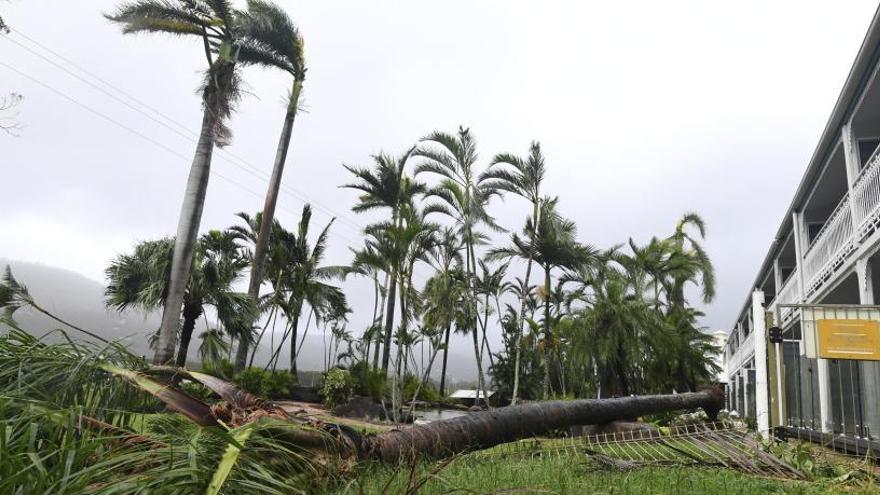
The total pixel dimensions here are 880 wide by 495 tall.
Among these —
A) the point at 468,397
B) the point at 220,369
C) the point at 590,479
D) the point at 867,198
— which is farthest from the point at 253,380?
the point at 468,397

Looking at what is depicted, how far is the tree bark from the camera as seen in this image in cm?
291

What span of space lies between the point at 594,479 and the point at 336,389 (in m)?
16.6

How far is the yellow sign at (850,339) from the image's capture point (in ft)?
16.9

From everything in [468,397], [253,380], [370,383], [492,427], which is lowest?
[468,397]

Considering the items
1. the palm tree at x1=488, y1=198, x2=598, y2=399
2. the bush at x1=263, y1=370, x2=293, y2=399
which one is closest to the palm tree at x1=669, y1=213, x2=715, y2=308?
the palm tree at x1=488, y1=198, x2=598, y2=399

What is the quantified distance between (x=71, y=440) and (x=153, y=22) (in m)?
17.6

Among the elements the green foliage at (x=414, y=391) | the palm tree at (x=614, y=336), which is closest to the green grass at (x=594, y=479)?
the palm tree at (x=614, y=336)

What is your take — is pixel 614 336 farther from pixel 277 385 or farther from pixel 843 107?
pixel 277 385

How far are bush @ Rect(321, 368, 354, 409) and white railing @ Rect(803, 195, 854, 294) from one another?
47.2ft

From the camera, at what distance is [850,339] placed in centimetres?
523

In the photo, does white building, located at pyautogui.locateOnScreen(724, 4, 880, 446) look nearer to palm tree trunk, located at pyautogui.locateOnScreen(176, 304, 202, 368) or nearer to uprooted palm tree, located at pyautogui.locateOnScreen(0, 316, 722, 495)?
uprooted palm tree, located at pyautogui.locateOnScreen(0, 316, 722, 495)

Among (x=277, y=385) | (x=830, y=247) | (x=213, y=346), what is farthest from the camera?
(x=277, y=385)

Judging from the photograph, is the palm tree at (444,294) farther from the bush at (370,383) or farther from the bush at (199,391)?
the bush at (199,391)

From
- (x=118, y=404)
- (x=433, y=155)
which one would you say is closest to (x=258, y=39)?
(x=433, y=155)
